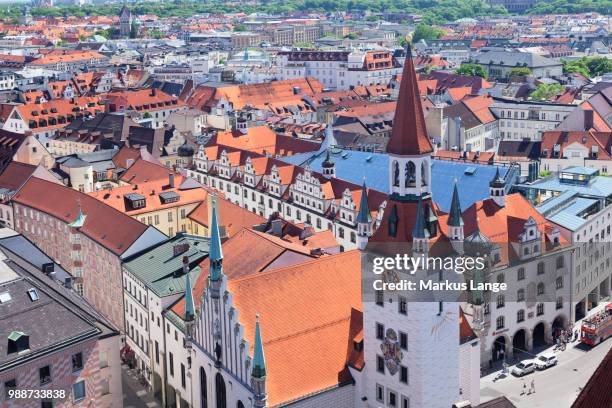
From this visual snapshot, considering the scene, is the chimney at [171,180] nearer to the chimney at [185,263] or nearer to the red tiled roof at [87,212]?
the red tiled roof at [87,212]

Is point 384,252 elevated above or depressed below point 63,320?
above

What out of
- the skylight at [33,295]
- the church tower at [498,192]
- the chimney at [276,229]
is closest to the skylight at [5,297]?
the skylight at [33,295]

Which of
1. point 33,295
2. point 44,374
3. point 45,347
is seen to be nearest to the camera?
point 45,347

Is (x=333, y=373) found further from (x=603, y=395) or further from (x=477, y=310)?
(x=603, y=395)

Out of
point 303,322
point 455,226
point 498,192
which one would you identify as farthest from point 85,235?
point 455,226

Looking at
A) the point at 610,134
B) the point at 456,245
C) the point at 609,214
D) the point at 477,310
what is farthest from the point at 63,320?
the point at 610,134

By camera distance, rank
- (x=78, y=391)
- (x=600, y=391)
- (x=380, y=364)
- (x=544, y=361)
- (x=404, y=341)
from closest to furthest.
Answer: (x=600, y=391) → (x=404, y=341) → (x=380, y=364) → (x=78, y=391) → (x=544, y=361)

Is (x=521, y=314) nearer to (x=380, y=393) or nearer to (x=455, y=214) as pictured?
(x=380, y=393)
